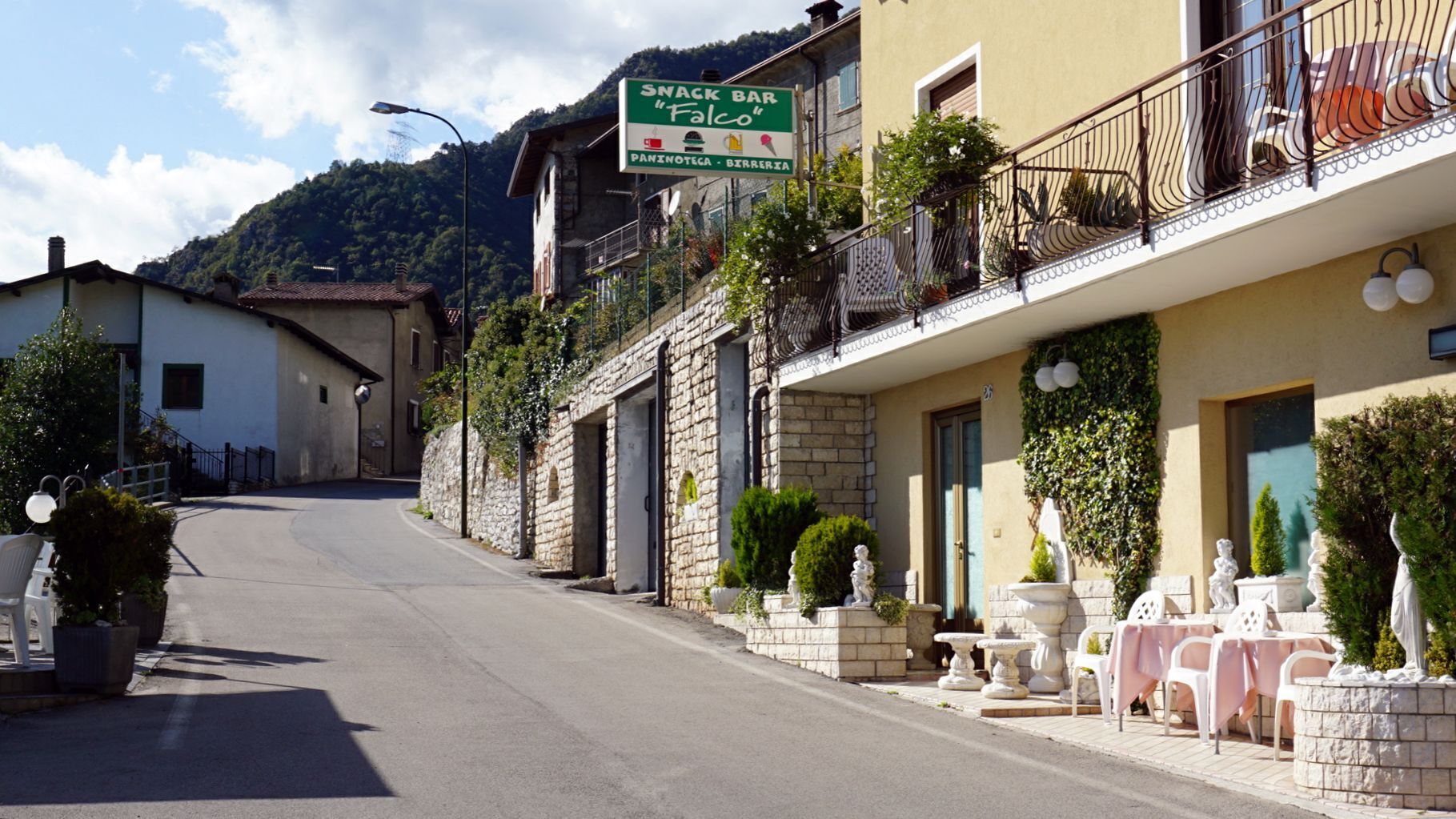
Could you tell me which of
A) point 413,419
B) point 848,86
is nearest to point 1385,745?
point 848,86

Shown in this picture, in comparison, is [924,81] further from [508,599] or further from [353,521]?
[353,521]

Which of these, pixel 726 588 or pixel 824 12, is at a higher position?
pixel 824 12

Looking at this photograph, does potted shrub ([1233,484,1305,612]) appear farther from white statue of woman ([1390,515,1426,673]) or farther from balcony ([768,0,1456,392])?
→ white statue of woman ([1390,515,1426,673])

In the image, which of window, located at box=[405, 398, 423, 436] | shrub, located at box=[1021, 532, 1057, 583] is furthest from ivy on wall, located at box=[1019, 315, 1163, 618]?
window, located at box=[405, 398, 423, 436]

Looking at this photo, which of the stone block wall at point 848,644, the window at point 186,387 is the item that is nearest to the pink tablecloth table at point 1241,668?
the stone block wall at point 848,644

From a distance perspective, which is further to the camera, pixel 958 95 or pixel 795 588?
pixel 958 95

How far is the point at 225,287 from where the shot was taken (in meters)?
48.0

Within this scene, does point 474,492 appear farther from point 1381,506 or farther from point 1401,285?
point 1381,506

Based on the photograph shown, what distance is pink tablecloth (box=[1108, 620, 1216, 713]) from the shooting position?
32.8 ft

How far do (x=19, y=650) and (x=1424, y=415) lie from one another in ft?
33.4

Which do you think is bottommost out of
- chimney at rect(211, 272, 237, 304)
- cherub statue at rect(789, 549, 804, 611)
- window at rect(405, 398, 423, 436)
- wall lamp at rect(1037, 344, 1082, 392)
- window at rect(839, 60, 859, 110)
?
cherub statue at rect(789, 549, 804, 611)

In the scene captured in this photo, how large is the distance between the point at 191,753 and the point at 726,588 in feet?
28.9

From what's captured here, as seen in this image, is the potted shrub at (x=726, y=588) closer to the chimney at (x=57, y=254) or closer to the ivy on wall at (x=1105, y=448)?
the ivy on wall at (x=1105, y=448)

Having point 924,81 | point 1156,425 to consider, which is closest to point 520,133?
point 924,81
